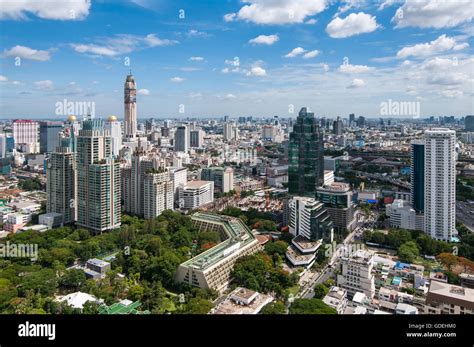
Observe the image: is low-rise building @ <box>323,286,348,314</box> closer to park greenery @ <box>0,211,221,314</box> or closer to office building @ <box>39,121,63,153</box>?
park greenery @ <box>0,211,221,314</box>

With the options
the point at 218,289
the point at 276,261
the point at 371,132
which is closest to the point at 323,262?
the point at 276,261

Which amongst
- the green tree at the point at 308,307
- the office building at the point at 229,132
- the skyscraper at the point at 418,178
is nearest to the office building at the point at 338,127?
the office building at the point at 229,132

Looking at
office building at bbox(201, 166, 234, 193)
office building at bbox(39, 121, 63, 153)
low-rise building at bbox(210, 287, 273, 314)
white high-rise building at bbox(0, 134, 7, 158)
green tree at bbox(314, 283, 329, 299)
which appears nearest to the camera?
low-rise building at bbox(210, 287, 273, 314)

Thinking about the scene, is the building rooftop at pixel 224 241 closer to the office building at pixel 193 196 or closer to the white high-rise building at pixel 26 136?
the office building at pixel 193 196

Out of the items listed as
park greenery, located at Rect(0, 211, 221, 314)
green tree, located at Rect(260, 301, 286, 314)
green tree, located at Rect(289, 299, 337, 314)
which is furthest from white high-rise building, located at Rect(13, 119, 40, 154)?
green tree, located at Rect(289, 299, 337, 314)

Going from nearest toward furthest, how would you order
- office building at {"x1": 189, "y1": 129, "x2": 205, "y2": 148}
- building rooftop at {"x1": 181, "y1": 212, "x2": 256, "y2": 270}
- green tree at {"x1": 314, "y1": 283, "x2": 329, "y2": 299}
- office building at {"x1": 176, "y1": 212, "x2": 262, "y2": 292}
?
green tree at {"x1": 314, "y1": 283, "x2": 329, "y2": 299} → office building at {"x1": 176, "y1": 212, "x2": 262, "y2": 292} → building rooftop at {"x1": 181, "y1": 212, "x2": 256, "y2": 270} → office building at {"x1": 189, "y1": 129, "x2": 205, "y2": 148}
